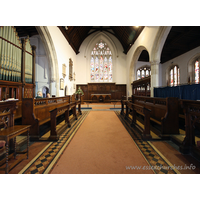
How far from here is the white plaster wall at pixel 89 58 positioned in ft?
45.5

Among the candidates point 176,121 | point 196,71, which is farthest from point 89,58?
point 176,121

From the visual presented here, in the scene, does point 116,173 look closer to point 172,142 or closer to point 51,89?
point 172,142

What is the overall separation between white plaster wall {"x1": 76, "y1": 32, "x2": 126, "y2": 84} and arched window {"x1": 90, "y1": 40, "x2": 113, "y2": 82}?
1.38 feet

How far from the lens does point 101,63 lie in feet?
46.6

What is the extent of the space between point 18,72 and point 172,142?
19.2 feet

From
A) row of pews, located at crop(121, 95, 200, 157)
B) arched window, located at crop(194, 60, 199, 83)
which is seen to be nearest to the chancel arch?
row of pews, located at crop(121, 95, 200, 157)

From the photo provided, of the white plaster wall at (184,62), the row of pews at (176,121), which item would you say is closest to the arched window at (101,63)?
the white plaster wall at (184,62)

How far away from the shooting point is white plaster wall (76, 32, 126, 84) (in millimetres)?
13859

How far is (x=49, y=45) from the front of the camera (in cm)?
684

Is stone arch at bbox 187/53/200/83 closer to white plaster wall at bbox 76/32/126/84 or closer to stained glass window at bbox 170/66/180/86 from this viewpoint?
stained glass window at bbox 170/66/180/86

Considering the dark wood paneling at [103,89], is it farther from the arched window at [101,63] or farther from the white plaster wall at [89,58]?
the arched window at [101,63]

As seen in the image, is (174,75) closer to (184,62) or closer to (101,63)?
(184,62)

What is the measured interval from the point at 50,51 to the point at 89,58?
7.54 m

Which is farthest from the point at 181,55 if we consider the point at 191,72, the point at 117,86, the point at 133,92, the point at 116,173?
the point at 116,173
